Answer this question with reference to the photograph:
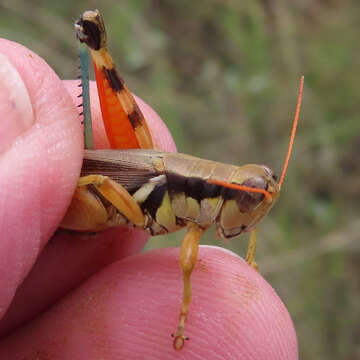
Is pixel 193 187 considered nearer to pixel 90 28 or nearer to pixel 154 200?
pixel 154 200

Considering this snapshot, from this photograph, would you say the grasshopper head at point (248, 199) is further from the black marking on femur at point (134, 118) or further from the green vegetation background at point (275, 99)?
the green vegetation background at point (275, 99)

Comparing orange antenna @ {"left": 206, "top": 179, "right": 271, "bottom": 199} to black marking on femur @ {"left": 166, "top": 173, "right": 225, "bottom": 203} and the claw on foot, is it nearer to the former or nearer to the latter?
black marking on femur @ {"left": 166, "top": 173, "right": 225, "bottom": 203}

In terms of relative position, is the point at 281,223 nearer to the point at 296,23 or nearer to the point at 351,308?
the point at 351,308

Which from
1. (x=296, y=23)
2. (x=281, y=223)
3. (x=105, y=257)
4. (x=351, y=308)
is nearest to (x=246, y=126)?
(x=281, y=223)

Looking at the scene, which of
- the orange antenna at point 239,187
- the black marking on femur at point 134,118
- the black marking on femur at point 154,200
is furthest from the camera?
the black marking on femur at point 134,118

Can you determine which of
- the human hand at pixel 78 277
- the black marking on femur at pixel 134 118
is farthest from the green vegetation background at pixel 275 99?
the black marking on femur at pixel 134 118

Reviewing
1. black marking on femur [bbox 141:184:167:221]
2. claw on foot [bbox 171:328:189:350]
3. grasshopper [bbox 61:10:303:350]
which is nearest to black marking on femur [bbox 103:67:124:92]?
grasshopper [bbox 61:10:303:350]

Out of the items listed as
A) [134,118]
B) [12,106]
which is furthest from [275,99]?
[12,106]
